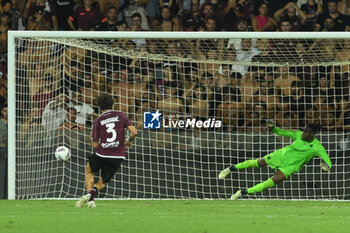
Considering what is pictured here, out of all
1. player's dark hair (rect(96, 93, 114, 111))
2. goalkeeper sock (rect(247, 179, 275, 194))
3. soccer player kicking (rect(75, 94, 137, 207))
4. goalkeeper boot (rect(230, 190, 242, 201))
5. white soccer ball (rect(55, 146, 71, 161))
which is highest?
player's dark hair (rect(96, 93, 114, 111))

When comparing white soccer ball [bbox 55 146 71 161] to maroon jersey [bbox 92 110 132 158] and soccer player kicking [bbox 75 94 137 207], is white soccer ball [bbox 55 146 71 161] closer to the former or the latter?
soccer player kicking [bbox 75 94 137 207]

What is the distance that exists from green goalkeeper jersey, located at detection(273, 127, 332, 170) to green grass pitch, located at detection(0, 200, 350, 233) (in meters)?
1.55

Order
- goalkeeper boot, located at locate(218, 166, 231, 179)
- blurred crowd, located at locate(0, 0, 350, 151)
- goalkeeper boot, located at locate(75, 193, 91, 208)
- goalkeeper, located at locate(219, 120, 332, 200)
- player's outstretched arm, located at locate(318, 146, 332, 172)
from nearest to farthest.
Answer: goalkeeper boot, located at locate(75, 193, 91, 208) < player's outstretched arm, located at locate(318, 146, 332, 172) < goalkeeper, located at locate(219, 120, 332, 200) < goalkeeper boot, located at locate(218, 166, 231, 179) < blurred crowd, located at locate(0, 0, 350, 151)

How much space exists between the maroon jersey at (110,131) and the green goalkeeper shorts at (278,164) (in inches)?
136

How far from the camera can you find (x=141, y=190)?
12.9 meters

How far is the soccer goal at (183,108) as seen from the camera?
41.9 ft

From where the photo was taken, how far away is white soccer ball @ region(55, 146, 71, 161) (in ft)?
38.8

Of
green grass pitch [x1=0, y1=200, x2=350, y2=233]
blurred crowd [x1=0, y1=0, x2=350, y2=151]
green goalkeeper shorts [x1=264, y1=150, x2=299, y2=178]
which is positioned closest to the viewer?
green grass pitch [x1=0, y1=200, x2=350, y2=233]

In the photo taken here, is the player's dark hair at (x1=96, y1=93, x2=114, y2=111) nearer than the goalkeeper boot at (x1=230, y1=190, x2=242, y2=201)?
Yes

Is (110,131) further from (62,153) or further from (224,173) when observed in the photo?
(224,173)

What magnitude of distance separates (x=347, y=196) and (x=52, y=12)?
6.73 meters

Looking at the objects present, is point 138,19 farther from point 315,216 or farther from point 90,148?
point 315,216

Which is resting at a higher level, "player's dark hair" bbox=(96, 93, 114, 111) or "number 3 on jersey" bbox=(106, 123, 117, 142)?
"player's dark hair" bbox=(96, 93, 114, 111)

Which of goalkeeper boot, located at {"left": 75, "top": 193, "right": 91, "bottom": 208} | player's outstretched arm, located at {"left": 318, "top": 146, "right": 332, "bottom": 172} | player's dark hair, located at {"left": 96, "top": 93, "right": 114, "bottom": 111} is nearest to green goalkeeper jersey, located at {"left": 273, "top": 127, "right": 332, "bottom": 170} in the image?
player's outstretched arm, located at {"left": 318, "top": 146, "right": 332, "bottom": 172}
